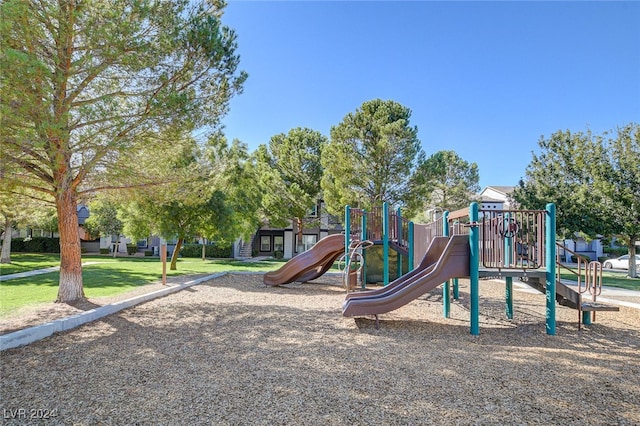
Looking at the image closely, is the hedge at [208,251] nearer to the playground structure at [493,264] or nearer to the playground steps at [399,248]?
the playground steps at [399,248]

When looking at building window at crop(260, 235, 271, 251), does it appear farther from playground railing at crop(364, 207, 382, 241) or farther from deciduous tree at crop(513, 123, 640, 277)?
playground railing at crop(364, 207, 382, 241)

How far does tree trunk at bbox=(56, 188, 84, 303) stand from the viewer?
7.44 metres

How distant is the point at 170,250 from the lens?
32344mm

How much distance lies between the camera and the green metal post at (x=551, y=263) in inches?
230

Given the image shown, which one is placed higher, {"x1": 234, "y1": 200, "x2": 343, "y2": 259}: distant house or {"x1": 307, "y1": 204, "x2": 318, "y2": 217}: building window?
{"x1": 307, "y1": 204, "x2": 318, "y2": 217}: building window

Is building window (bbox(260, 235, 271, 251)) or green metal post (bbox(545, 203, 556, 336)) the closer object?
green metal post (bbox(545, 203, 556, 336))

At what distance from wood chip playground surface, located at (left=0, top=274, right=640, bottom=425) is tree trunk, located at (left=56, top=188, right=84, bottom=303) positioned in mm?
1461

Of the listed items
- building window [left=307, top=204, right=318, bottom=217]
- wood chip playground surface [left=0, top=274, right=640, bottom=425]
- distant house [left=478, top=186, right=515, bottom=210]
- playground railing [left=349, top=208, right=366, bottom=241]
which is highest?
distant house [left=478, top=186, right=515, bottom=210]

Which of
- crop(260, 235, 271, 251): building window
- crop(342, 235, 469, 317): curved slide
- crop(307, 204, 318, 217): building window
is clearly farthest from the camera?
crop(260, 235, 271, 251): building window

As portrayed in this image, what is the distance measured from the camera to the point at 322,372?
4.01m

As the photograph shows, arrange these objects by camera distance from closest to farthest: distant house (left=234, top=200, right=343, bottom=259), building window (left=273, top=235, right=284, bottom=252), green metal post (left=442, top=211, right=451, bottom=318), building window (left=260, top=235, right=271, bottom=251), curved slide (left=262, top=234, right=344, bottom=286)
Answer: green metal post (left=442, top=211, right=451, bottom=318) < curved slide (left=262, top=234, right=344, bottom=286) < distant house (left=234, top=200, right=343, bottom=259) < building window (left=273, top=235, right=284, bottom=252) < building window (left=260, top=235, right=271, bottom=251)

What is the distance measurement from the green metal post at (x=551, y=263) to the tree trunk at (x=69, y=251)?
359 inches

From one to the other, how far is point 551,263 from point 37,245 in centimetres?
3729

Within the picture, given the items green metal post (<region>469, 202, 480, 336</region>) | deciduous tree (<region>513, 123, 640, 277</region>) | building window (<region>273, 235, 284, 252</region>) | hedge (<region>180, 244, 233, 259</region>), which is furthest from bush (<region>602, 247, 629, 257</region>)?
green metal post (<region>469, 202, 480, 336</region>)
